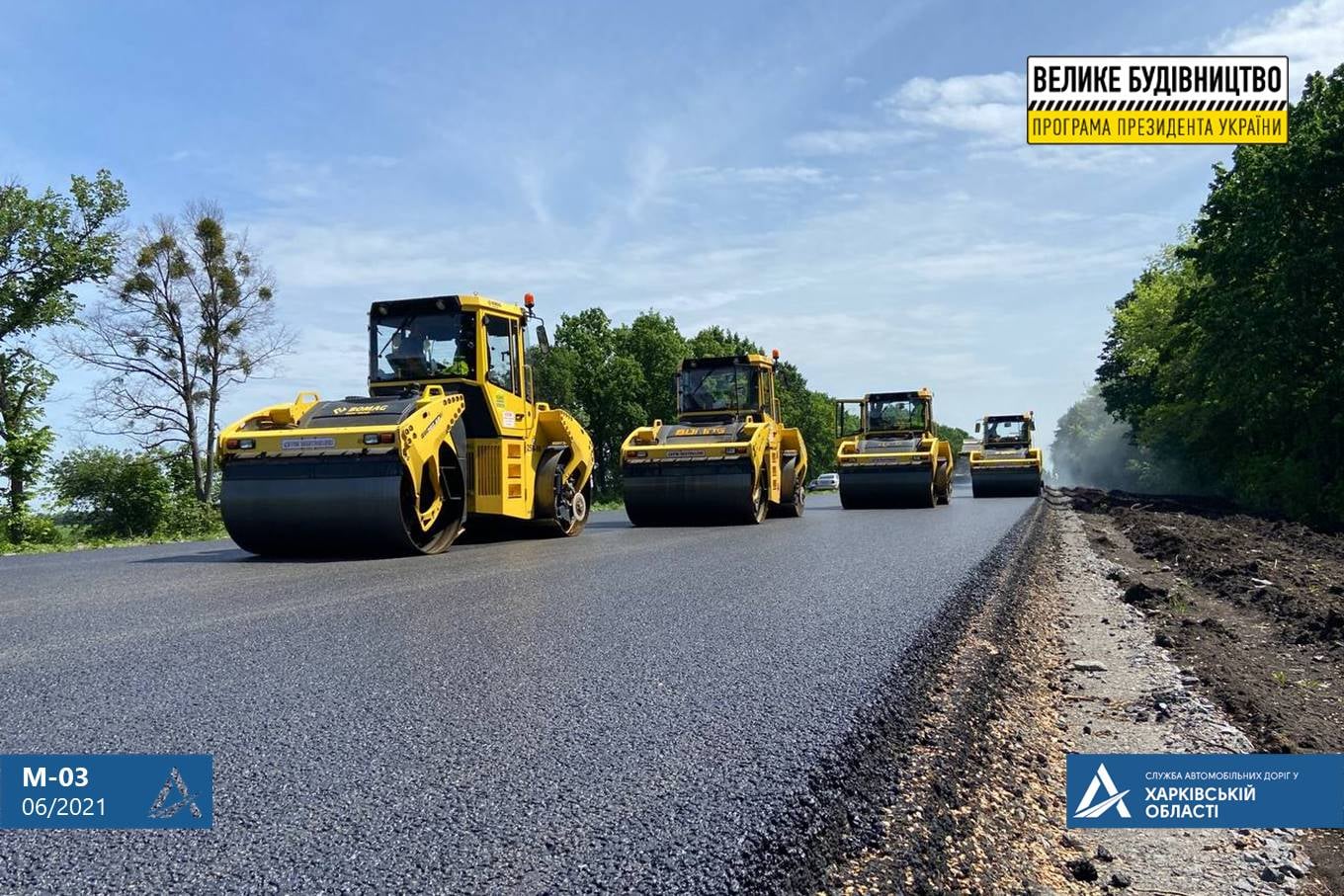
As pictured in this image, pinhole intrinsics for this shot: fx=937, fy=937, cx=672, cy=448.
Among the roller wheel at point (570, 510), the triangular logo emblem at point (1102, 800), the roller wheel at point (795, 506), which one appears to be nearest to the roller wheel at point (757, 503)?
the roller wheel at point (795, 506)

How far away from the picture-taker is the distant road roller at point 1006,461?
82.4 ft

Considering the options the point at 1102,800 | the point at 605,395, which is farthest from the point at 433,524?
the point at 605,395

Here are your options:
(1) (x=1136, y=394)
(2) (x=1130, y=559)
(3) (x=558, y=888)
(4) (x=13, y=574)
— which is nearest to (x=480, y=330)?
(4) (x=13, y=574)

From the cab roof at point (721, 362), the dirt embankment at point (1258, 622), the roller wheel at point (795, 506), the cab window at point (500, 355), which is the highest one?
the cab roof at point (721, 362)

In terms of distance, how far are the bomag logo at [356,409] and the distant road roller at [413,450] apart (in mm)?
15

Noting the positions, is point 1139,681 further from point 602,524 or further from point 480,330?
point 602,524

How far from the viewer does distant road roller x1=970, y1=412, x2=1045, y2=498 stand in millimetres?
25109

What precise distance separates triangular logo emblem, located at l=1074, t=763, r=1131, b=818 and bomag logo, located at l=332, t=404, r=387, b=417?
7.76m

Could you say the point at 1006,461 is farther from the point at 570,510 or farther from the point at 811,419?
the point at 811,419

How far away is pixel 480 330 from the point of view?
10.7m

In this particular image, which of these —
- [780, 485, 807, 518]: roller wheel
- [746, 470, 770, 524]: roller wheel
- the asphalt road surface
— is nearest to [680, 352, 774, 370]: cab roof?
[746, 470, 770, 524]: roller wheel

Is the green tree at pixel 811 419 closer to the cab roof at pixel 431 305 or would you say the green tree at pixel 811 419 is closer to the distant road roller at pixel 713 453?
the distant road roller at pixel 713 453

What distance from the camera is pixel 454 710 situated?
11.5 ft

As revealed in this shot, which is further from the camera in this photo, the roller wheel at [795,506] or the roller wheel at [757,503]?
the roller wheel at [795,506]
